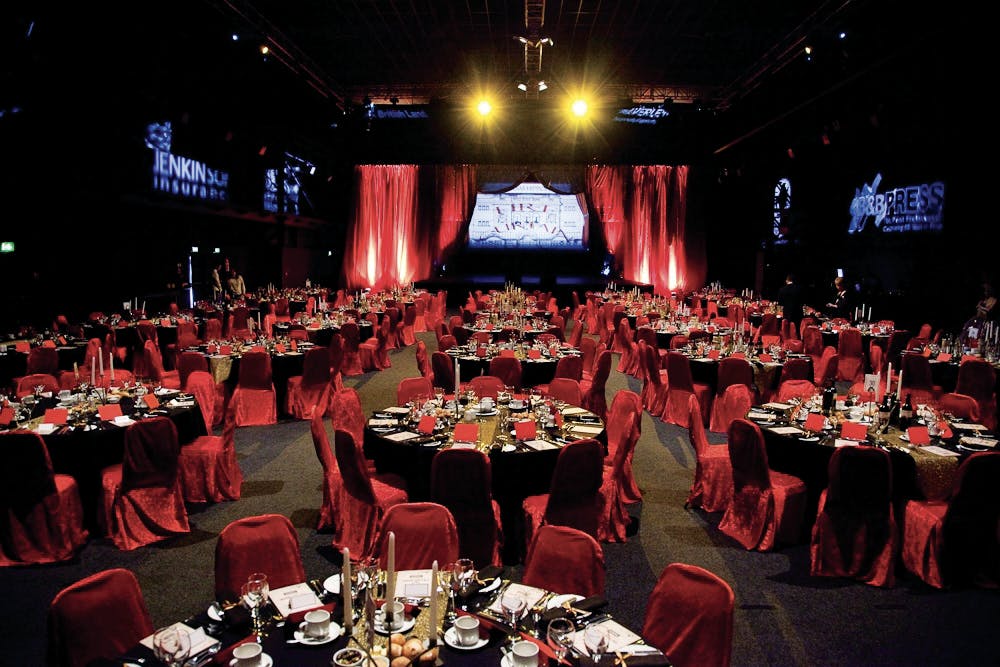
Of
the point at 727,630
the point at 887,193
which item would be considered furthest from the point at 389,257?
the point at 727,630

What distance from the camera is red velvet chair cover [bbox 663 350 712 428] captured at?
294 inches

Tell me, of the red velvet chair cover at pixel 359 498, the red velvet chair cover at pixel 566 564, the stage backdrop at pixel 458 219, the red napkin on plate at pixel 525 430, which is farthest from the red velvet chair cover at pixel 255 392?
the stage backdrop at pixel 458 219

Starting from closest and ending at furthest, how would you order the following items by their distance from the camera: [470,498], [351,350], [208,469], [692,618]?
[692,618]
[470,498]
[208,469]
[351,350]

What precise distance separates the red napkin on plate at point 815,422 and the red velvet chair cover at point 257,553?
3656mm

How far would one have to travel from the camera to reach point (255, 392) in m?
7.57

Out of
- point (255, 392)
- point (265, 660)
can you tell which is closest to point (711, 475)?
point (265, 660)

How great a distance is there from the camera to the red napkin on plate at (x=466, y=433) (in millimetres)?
4363

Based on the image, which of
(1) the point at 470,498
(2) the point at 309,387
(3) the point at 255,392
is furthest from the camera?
(2) the point at 309,387

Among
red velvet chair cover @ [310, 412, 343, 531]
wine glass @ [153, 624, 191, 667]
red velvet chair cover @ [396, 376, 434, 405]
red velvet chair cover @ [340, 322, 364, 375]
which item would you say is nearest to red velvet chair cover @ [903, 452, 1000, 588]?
red velvet chair cover @ [396, 376, 434, 405]

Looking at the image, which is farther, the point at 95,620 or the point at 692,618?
the point at 692,618

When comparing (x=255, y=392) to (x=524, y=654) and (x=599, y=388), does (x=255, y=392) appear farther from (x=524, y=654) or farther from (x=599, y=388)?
(x=524, y=654)

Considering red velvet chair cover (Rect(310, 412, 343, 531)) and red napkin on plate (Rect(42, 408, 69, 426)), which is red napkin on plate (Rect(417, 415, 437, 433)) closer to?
red velvet chair cover (Rect(310, 412, 343, 531))

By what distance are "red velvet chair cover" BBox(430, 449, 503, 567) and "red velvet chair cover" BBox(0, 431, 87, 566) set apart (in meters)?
2.52

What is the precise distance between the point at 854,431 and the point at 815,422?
293mm
